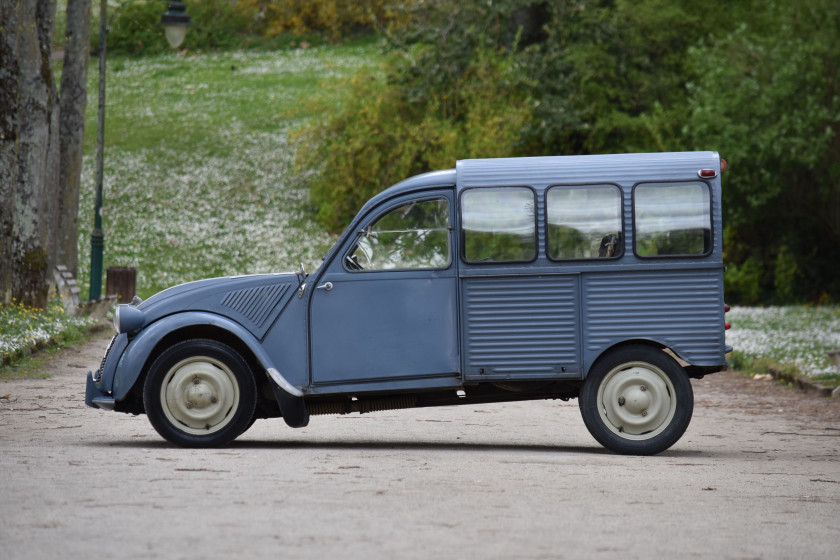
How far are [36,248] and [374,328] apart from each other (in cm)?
1402

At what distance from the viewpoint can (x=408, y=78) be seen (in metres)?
40.2

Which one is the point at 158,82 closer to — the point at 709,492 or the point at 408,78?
the point at 408,78

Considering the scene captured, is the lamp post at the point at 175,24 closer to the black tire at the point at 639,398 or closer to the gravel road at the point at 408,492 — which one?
the gravel road at the point at 408,492

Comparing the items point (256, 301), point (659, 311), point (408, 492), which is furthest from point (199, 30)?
point (408, 492)

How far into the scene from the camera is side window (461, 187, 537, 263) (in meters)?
9.98

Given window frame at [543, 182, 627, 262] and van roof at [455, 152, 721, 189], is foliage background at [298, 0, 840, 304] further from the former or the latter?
window frame at [543, 182, 627, 262]

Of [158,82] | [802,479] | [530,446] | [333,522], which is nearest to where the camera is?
[333,522]

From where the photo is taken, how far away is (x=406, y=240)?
10062 millimetres

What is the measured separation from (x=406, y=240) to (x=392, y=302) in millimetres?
484

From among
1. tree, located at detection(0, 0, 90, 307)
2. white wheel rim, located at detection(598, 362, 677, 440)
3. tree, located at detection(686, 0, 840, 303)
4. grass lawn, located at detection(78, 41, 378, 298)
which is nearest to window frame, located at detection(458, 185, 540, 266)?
white wheel rim, located at detection(598, 362, 677, 440)

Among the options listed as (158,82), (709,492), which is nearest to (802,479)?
(709,492)

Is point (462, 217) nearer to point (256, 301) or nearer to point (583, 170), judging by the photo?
point (583, 170)

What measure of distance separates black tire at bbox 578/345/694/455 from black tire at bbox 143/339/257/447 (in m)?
2.57

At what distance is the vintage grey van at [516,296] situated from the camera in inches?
392
